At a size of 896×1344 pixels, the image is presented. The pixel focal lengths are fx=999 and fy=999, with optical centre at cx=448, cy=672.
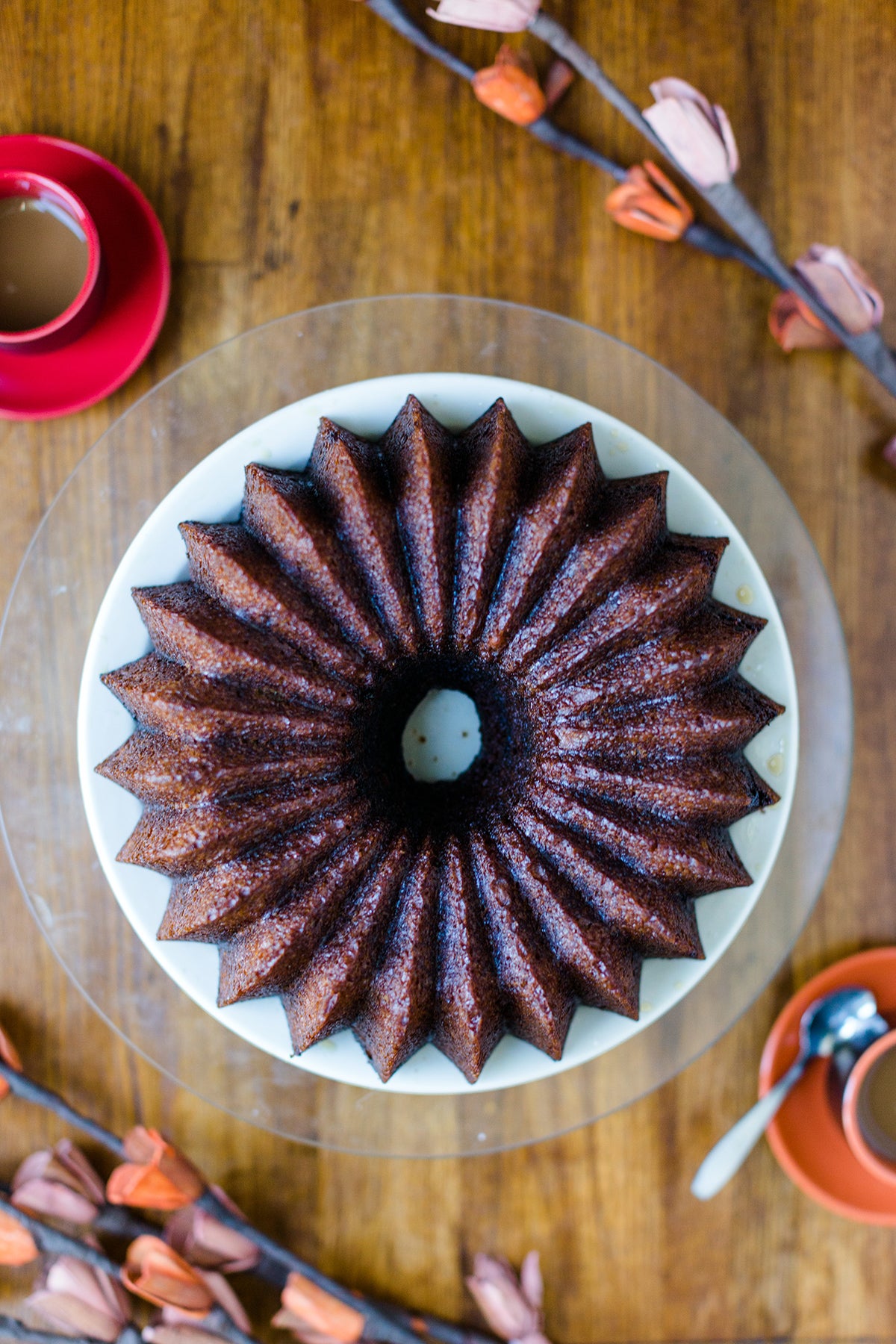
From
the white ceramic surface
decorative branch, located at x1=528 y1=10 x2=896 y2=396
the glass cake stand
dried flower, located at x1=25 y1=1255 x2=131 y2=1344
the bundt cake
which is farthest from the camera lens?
dried flower, located at x1=25 y1=1255 x2=131 y2=1344

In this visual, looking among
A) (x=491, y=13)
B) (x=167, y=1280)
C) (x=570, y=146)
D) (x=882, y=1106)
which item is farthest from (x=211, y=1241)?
(x=491, y=13)

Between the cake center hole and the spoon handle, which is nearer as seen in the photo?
the cake center hole

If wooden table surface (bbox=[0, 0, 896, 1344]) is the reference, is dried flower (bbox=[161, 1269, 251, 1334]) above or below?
below

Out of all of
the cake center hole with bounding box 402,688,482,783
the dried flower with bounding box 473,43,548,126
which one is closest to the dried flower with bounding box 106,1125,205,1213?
the cake center hole with bounding box 402,688,482,783

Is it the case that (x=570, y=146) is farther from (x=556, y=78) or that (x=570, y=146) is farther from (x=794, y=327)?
(x=794, y=327)

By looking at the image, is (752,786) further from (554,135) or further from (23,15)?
(23,15)

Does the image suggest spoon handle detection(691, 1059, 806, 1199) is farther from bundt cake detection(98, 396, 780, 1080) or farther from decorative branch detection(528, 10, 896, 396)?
decorative branch detection(528, 10, 896, 396)

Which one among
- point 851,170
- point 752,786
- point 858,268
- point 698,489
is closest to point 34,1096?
point 752,786
